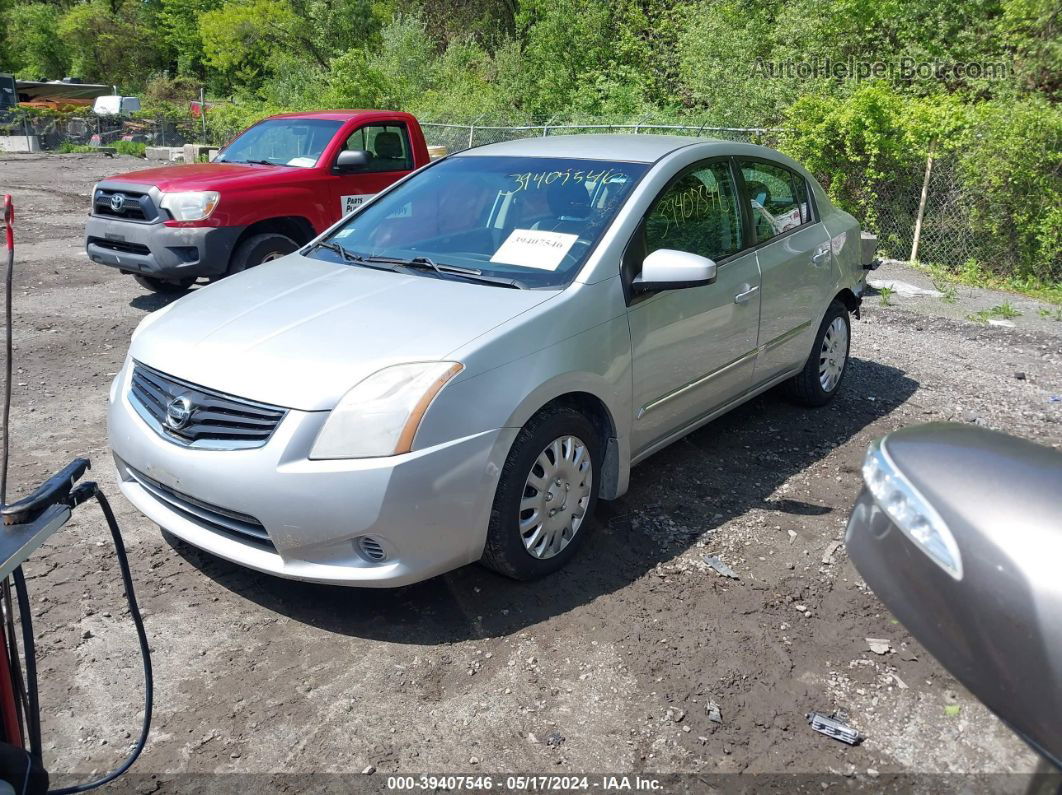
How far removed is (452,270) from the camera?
3.92 meters

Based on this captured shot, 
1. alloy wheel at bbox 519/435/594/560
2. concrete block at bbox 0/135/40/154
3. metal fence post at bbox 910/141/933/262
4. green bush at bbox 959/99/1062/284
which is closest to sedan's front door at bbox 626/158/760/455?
alloy wheel at bbox 519/435/594/560

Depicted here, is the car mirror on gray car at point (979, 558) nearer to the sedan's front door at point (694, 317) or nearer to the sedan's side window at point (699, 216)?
the sedan's front door at point (694, 317)

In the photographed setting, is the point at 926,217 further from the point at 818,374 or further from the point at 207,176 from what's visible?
the point at 207,176

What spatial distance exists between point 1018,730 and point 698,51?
20.7 metres

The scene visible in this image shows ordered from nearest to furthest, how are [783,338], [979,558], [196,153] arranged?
[979,558], [783,338], [196,153]

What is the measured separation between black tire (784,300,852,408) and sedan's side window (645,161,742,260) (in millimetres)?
1249

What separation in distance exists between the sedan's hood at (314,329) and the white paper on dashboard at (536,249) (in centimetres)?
24

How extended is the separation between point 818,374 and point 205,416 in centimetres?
394

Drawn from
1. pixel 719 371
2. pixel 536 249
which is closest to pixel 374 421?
pixel 536 249

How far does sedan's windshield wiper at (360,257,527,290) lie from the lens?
3.73 m

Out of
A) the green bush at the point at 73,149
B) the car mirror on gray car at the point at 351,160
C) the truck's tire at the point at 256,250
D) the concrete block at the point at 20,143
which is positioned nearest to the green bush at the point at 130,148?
the green bush at the point at 73,149

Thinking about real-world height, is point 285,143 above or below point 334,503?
above

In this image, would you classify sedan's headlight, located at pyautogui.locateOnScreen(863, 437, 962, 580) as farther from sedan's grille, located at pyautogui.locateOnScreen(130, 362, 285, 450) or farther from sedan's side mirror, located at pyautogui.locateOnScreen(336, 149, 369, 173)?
sedan's side mirror, located at pyautogui.locateOnScreen(336, 149, 369, 173)

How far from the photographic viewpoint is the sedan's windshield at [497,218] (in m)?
3.87
